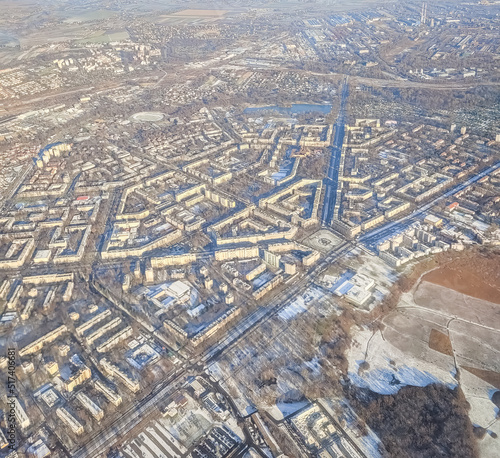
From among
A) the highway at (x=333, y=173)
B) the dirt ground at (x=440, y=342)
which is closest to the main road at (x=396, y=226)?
the highway at (x=333, y=173)

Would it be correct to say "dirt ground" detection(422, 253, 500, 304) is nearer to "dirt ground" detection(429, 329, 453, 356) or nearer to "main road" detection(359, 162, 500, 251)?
"dirt ground" detection(429, 329, 453, 356)

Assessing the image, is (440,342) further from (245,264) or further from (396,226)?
(245,264)

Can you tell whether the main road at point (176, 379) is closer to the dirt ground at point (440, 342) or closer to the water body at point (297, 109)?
the dirt ground at point (440, 342)

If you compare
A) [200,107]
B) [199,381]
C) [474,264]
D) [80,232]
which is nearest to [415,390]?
[199,381]

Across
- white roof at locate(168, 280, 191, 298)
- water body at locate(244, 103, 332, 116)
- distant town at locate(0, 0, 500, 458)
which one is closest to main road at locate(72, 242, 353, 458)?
distant town at locate(0, 0, 500, 458)

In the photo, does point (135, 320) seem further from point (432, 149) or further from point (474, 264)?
point (432, 149)

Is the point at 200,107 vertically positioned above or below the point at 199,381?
below
